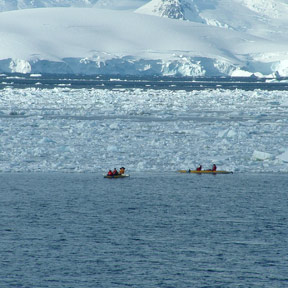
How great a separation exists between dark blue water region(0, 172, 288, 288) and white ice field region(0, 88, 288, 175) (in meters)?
1.67

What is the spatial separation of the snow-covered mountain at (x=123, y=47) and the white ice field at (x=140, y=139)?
254 ft

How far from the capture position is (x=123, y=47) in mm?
131375

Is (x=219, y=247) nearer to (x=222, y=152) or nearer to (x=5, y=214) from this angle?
(x=5, y=214)

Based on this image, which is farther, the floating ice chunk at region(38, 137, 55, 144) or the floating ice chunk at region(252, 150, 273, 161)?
the floating ice chunk at region(38, 137, 55, 144)

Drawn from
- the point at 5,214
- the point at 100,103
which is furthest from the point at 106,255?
the point at 100,103

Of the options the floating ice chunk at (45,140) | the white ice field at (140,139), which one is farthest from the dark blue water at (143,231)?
the floating ice chunk at (45,140)

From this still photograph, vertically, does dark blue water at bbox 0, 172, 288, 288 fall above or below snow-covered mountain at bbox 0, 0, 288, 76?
below

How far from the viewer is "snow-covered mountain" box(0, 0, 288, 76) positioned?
11881 centimetres

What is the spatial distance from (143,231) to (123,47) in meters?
120

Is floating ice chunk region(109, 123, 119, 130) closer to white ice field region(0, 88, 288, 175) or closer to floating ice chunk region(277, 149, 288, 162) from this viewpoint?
A: white ice field region(0, 88, 288, 175)

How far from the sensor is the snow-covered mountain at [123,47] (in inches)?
4678

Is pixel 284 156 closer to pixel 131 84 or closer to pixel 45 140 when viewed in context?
pixel 45 140

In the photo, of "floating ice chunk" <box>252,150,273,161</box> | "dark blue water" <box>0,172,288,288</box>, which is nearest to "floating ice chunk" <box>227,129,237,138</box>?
"floating ice chunk" <box>252,150,273,161</box>

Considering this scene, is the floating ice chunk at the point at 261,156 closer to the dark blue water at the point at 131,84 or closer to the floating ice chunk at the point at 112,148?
the floating ice chunk at the point at 112,148
